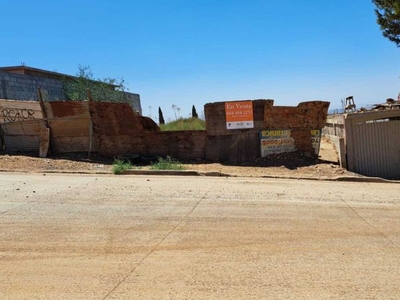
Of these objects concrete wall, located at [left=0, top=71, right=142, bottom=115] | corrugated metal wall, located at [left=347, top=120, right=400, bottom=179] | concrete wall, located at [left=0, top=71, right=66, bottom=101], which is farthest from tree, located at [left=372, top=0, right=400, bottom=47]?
concrete wall, located at [left=0, top=71, right=66, bottom=101]

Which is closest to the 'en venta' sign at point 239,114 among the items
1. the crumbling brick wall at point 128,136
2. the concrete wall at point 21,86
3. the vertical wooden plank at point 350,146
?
the crumbling brick wall at point 128,136

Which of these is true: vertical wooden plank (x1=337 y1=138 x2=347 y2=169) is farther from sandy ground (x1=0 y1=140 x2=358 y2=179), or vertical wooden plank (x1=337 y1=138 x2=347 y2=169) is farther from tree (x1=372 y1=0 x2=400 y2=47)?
tree (x1=372 y1=0 x2=400 y2=47)

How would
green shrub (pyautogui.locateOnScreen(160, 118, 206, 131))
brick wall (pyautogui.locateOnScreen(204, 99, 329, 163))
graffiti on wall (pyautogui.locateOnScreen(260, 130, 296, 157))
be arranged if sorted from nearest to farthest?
brick wall (pyautogui.locateOnScreen(204, 99, 329, 163))
graffiti on wall (pyautogui.locateOnScreen(260, 130, 296, 157))
green shrub (pyautogui.locateOnScreen(160, 118, 206, 131))

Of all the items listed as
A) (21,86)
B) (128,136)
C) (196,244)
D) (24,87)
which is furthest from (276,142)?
(24,87)

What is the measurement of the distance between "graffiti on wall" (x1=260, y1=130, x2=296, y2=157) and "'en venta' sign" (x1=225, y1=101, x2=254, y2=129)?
0.72 metres

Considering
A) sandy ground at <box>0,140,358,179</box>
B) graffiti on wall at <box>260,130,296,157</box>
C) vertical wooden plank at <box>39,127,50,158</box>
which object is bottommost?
sandy ground at <box>0,140,358,179</box>

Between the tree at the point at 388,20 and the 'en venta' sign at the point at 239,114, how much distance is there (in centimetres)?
1219

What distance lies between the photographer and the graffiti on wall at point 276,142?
50.4 feet

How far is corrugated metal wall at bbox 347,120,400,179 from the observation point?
46.2ft

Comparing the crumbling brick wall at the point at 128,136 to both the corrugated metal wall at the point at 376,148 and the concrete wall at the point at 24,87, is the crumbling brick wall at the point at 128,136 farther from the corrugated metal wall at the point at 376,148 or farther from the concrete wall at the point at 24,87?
the concrete wall at the point at 24,87

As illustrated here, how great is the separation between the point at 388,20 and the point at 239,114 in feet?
44.7

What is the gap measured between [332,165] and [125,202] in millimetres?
8788

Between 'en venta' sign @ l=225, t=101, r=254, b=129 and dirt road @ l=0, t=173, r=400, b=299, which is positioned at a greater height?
'en venta' sign @ l=225, t=101, r=254, b=129

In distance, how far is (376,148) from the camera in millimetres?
14109
